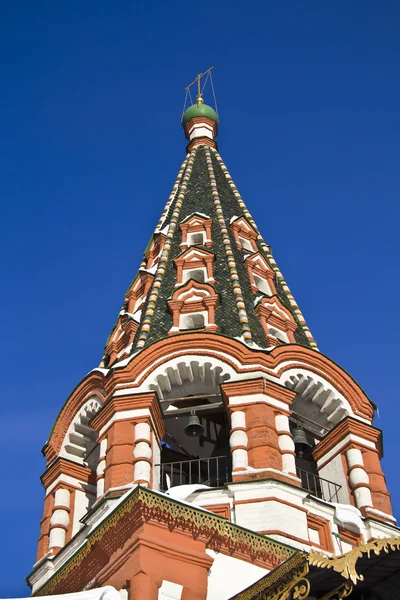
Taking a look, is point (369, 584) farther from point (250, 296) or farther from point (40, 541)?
point (250, 296)

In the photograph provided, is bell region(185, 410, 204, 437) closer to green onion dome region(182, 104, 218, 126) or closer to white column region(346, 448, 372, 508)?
white column region(346, 448, 372, 508)

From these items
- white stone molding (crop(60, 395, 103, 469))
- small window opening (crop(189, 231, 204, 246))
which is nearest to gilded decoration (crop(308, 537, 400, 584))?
white stone molding (crop(60, 395, 103, 469))

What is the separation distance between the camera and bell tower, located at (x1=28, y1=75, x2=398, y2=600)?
10.2m

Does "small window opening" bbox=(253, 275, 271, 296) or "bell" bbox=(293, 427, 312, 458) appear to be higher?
"small window opening" bbox=(253, 275, 271, 296)

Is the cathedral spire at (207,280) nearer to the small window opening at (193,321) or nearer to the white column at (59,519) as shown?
the small window opening at (193,321)

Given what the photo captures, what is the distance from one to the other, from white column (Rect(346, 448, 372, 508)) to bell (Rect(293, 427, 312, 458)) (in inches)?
25.5

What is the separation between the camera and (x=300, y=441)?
14531 mm

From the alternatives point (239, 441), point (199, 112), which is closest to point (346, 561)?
point (239, 441)

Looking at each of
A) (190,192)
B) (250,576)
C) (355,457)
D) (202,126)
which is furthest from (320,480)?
(202,126)

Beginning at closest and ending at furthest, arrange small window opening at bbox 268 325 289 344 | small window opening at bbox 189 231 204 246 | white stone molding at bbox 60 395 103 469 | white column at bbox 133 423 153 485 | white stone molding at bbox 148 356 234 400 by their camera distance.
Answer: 1. white column at bbox 133 423 153 485
2. white stone molding at bbox 148 356 234 400
3. white stone molding at bbox 60 395 103 469
4. small window opening at bbox 268 325 289 344
5. small window opening at bbox 189 231 204 246

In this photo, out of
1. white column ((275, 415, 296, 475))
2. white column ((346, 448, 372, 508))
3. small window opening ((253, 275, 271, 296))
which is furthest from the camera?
small window opening ((253, 275, 271, 296))

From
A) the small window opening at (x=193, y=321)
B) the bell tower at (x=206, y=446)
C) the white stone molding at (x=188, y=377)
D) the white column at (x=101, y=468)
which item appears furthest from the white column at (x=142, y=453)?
the small window opening at (x=193, y=321)

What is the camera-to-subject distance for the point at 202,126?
25688 millimetres

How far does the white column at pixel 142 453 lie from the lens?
43.9 ft
